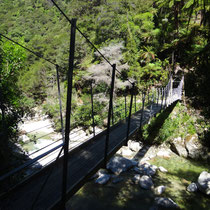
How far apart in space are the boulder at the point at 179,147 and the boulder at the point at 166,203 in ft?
6.97

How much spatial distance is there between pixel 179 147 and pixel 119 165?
2.04m

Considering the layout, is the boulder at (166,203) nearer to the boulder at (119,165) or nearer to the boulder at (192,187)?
the boulder at (192,187)

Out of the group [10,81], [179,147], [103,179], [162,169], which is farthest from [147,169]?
[10,81]

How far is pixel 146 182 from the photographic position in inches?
137

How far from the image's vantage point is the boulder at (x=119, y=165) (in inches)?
160

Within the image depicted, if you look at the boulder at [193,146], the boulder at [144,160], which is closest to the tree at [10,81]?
the boulder at [144,160]

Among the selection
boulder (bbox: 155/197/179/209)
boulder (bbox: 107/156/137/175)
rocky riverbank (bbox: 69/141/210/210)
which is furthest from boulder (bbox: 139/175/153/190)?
boulder (bbox: 107/156/137/175)

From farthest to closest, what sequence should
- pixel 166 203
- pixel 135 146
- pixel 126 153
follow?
pixel 135 146 < pixel 126 153 < pixel 166 203

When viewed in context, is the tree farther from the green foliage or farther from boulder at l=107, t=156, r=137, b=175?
the green foliage

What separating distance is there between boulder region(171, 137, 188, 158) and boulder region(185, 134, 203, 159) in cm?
12

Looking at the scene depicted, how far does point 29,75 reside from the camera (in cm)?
1266

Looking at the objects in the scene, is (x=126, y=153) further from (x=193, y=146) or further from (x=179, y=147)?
(x=193, y=146)

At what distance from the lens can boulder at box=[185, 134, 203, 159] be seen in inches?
178

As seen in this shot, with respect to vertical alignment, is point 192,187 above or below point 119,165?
above
